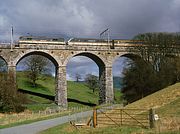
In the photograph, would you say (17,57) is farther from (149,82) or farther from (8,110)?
(149,82)

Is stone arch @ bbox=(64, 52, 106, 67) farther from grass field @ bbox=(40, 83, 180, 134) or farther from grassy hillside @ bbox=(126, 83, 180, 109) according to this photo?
grassy hillside @ bbox=(126, 83, 180, 109)

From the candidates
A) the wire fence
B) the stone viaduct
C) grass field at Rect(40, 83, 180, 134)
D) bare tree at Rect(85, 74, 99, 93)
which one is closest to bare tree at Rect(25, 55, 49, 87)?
the stone viaduct

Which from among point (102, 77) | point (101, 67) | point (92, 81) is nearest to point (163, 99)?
point (102, 77)

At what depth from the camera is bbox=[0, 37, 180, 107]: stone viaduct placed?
5094 centimetres

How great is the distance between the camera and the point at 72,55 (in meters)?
53.6

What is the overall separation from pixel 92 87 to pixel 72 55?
128 ft

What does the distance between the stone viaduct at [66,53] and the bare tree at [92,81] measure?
113 feet

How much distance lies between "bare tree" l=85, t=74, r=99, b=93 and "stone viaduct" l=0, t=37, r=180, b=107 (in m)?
34.5

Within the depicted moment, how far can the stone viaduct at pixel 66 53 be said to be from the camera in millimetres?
50938

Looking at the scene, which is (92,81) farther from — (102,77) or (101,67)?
(102,77)

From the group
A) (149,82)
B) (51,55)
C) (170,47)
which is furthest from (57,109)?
(170,47)

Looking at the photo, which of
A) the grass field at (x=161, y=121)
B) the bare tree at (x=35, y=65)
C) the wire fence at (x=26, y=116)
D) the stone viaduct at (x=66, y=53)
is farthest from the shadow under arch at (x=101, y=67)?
the grass field at (x=161, y=121)

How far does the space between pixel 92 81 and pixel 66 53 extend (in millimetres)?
39316

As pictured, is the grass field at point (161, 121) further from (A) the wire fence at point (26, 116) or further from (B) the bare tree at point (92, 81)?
(B) the bare tree at point (92, 81)
